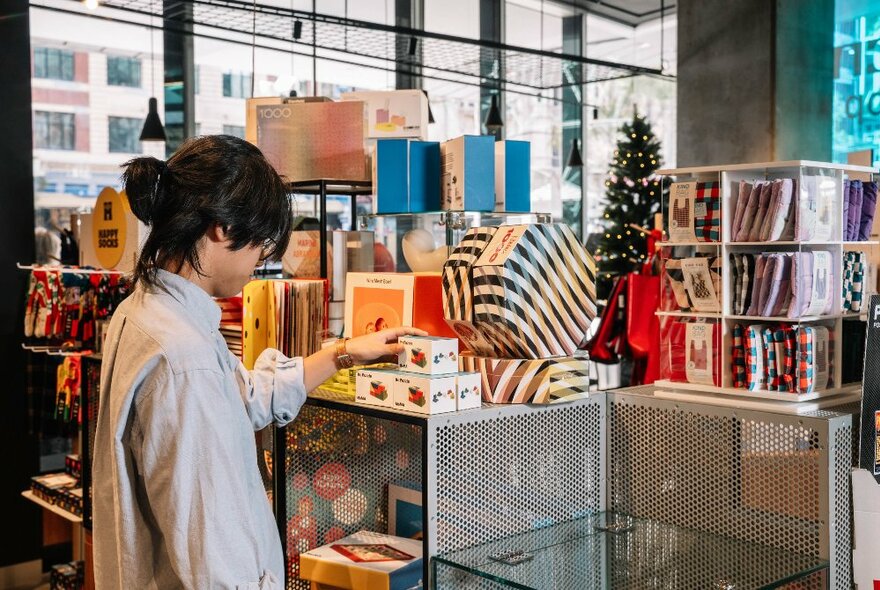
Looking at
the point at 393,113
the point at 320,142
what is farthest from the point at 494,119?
the point at 320,142

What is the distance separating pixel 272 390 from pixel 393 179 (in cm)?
75

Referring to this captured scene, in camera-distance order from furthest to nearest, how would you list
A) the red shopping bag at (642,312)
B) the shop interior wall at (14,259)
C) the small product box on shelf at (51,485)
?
1. the red shopping bag at (642,312)
2. the shop interior wall at (14,259)
3. the small product box on shelf at (51,485)

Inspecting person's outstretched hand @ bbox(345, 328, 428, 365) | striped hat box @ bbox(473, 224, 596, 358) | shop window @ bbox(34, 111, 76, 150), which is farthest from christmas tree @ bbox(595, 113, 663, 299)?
person's outstretched hand @ bbox(345, 328, 428, 365)

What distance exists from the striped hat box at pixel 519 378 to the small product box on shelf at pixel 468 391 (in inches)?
1.6

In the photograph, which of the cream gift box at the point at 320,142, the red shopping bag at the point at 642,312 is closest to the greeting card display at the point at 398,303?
the cream gift box at the point at 320,142

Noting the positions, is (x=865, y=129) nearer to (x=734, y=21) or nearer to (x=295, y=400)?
(x=734, y=21)

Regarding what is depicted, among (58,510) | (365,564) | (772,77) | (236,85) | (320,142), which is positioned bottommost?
(58,510)

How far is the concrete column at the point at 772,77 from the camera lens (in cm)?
557

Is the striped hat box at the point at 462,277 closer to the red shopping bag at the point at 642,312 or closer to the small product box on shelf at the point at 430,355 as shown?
the small product box on shelf at the point at 430,355

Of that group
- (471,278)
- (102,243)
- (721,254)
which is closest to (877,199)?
(721,254)

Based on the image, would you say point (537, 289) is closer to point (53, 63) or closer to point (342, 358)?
point (342, 358)

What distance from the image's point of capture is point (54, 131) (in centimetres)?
605

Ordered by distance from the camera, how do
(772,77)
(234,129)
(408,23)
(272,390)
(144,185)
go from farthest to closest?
(408,23) < (234,129) < (772,77) < (272,390) < (144,185)

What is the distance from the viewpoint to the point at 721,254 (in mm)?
2426
